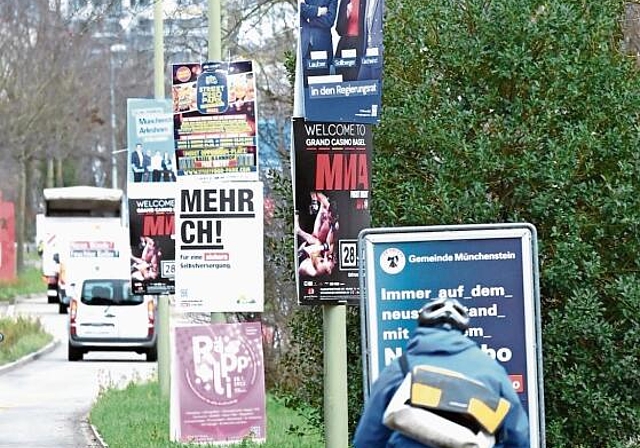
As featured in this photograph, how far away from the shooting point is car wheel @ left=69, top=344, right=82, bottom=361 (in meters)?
36.8

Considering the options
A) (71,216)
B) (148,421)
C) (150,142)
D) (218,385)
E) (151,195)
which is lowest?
(148,421)

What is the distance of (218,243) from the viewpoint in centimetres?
1555

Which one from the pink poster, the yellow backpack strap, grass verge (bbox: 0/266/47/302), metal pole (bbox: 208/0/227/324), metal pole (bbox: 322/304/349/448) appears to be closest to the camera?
the yellow backpack strap

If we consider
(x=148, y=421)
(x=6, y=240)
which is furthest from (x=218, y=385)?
(x=6, y=240)

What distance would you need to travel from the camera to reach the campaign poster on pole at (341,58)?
9086 millimetres

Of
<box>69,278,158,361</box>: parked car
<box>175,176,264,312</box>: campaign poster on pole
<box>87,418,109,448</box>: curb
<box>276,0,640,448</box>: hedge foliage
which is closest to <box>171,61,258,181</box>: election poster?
<box>175,176,264,312</box>: campaign poster on pole

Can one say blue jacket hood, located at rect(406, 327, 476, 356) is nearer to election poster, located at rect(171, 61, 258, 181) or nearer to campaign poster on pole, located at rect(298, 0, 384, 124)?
campaign poster on pole, located at rect(298, 0, 384, 124)

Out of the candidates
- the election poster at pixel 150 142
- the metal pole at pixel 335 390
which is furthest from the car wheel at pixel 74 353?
the metal pole at pixel 335 390

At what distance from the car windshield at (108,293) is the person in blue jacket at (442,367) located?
99.7ft

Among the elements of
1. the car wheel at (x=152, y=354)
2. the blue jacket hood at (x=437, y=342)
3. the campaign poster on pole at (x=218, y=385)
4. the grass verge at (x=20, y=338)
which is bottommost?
the car wheel at (x=152, y=354)

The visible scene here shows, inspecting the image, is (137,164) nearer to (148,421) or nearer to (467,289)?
(148,421)

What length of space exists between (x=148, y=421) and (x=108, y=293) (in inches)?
701

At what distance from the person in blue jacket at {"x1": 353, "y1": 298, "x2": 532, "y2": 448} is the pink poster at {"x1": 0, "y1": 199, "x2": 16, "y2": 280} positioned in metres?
55.9

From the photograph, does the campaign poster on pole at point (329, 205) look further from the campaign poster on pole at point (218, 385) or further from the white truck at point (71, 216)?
the white truck at point (71, 216)
